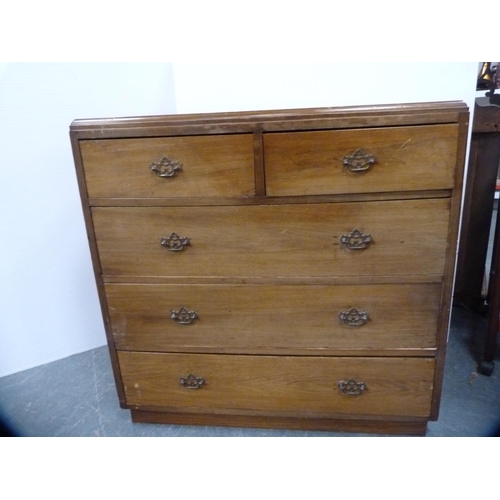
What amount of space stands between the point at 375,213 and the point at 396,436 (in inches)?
32.1

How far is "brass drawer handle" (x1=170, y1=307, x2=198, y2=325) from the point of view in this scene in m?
1.32

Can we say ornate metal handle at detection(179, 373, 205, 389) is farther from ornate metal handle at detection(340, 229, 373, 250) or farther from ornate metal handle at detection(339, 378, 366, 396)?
ornate metal handle at detection(340, 229, 373, 250)

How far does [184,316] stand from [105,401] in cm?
65

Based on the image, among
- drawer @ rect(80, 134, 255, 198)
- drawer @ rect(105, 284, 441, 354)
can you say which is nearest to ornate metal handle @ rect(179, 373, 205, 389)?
drawer @ rect(105, 284, 441, 354)

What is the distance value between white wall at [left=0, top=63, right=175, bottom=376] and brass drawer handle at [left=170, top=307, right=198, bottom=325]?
0.72 metres

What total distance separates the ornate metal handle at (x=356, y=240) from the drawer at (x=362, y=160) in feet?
0.42

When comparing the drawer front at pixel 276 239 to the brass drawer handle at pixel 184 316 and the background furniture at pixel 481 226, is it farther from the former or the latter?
the background furniture at pixel 481 226

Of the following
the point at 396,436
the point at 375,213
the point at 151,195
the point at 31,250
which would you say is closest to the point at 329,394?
the point at 396,436

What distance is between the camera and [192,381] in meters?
1.42

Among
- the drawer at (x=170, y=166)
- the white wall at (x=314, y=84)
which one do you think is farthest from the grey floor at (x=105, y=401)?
the white wall at (x=314, y=84)

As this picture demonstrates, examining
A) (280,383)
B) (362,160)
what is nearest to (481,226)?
(362,160)

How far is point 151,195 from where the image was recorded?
3.93 feet

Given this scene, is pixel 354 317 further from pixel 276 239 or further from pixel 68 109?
pixel 68 109

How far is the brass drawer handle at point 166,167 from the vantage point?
116cm
